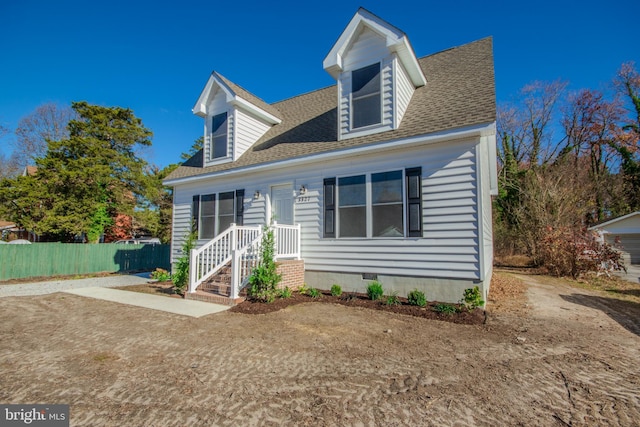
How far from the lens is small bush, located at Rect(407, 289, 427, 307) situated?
6598 millimetres

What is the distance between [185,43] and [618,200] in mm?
29551

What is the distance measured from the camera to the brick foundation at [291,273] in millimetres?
7830

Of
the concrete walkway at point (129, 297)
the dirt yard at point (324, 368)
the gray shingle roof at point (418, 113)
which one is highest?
the gray shingle roof at point (418, 113)

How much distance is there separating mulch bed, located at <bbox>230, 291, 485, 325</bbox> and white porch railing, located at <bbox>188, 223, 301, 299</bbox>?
2.72 ft

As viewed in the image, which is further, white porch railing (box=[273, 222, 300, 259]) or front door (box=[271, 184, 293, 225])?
front door (box=[271, 184, 293, 225])

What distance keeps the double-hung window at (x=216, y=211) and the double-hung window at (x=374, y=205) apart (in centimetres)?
339

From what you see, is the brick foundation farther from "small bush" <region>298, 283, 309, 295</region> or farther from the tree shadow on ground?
the tree shadow on ground

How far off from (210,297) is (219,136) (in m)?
6.13

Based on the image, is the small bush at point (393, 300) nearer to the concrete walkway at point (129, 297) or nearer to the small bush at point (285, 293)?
the small bush at point (285, 293)

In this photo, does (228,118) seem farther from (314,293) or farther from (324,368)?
(324,368)

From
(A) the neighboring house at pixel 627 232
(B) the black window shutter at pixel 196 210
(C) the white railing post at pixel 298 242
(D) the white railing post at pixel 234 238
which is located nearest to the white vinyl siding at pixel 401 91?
(C) the white railing post at pixel 298 242

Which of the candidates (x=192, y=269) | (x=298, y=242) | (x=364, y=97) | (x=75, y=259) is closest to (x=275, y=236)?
(x=298, y=242)

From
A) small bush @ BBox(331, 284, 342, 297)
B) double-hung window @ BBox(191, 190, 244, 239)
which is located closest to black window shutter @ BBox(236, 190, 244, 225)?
double-hung window @ BBox(191, 190, 244, 239)

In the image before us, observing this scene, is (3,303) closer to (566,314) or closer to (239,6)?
(239,6)
